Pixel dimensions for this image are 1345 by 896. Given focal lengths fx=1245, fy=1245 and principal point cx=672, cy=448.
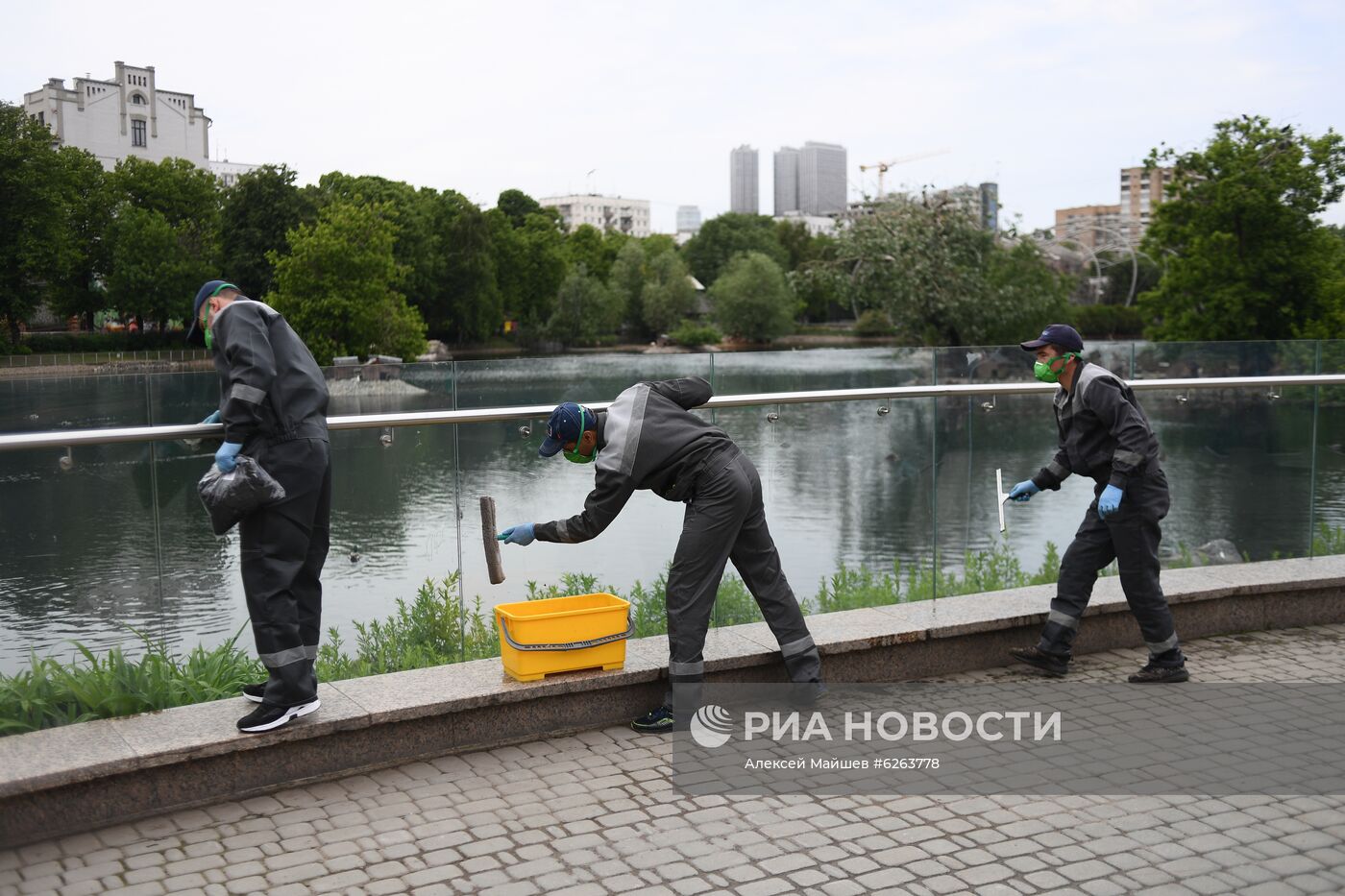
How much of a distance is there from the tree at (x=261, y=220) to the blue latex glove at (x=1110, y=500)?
7483 centimetres

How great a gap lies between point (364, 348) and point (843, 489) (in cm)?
6797

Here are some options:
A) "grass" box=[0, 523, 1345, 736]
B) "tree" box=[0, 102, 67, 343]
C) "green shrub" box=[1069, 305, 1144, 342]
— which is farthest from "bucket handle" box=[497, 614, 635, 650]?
"tree" box=[0, 102, 67, 343]

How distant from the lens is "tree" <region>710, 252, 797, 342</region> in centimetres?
8694

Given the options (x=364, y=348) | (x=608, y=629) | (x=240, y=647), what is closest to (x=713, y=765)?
(x=608, y=629)

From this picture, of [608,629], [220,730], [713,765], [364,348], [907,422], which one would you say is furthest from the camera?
[364,348]

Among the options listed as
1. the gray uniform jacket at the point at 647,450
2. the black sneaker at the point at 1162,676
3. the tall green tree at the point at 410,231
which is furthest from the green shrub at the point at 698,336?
the gray uniform jacket at the point at 647,450

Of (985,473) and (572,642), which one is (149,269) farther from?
(572,642)

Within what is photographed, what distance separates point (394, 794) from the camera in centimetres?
457

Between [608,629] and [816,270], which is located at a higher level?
[816,270]

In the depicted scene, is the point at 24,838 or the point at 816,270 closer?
the point at 24,838

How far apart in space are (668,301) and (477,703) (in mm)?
93536

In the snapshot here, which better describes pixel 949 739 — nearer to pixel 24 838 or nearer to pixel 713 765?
pixel 713 765

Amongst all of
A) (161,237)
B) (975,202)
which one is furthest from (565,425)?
(161,237)

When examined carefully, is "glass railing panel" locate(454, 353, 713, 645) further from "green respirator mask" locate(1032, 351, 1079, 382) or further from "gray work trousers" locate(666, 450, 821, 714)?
"green respirator mask" locate(1032, 351, 1079, 382)
